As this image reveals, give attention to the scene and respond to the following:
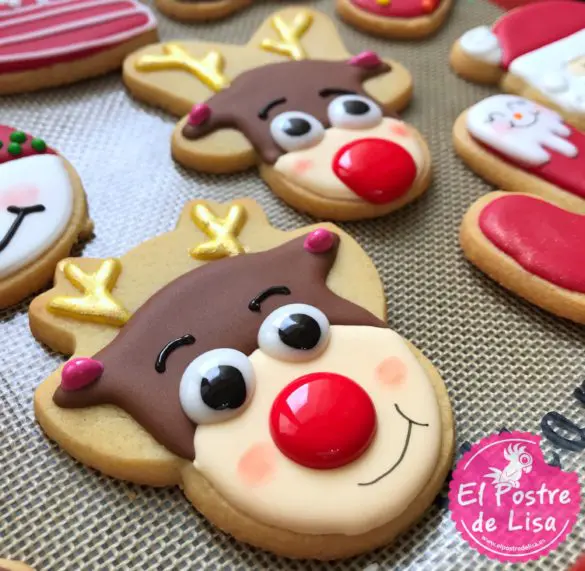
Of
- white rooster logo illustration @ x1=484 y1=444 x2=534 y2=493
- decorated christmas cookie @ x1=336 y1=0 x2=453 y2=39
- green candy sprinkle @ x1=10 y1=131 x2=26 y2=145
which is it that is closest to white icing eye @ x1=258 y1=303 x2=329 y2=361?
white rooster logo illustration @ x1=484 y1=444 x2=534 y2=493

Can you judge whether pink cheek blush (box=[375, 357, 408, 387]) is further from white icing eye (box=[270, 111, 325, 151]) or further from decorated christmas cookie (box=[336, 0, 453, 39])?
decorated christmas cookie (box=[336, 0, 453, 39])

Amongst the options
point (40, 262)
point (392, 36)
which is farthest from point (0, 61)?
point (392, 36)

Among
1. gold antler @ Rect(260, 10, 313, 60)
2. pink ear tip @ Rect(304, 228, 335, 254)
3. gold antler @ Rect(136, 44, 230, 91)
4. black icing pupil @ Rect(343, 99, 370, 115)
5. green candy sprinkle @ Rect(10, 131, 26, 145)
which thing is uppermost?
gold antler @ Rect(260, 10, 313, 60)

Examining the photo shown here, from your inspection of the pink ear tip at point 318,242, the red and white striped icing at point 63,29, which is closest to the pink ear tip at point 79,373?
the pink ear tip at point 318,242

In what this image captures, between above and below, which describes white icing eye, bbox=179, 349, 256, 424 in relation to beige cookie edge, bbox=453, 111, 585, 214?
below

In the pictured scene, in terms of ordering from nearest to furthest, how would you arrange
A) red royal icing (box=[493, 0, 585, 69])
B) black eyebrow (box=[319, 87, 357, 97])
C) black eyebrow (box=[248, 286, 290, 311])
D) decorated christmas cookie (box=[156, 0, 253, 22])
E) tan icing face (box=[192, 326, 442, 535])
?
1. tan icing face (box=[192, 326, 442, 535])
2. black eyebrow (box=[248, 286, 290, 311])
3. black eyebrow (box=[319, 87, 357, 97])
4. red royal icing (box=[493, 0, 585, 69])
5. decorated christmas cookie (box=[156, 0, 253, 22])

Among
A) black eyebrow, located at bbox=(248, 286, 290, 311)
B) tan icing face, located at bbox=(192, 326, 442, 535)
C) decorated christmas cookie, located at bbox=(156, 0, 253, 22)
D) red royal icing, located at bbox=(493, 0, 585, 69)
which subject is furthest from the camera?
decorated christmas cookie, located at bbox=(156, 0, 253, 22)
